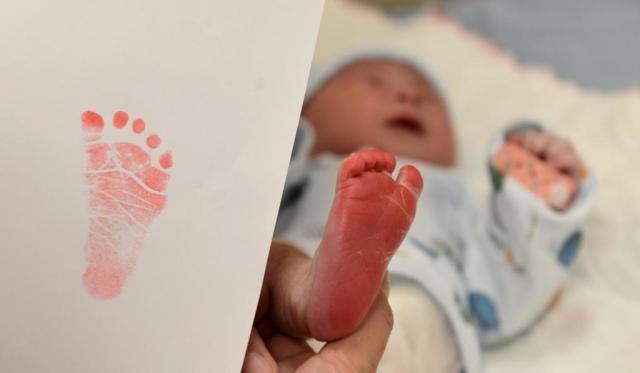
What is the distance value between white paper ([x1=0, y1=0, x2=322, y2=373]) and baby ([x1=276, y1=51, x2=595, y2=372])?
0.06 m

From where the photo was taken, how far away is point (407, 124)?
983mm

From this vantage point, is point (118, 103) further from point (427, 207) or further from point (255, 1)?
point (427, 207)

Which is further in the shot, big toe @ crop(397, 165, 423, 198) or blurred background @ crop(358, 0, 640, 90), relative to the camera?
blurred background @ crop(358, 0, 640, 90)

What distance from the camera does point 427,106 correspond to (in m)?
1.01

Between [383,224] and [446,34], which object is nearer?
[383,224]

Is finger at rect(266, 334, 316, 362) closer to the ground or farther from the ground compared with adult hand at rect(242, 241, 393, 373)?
closer to the ground

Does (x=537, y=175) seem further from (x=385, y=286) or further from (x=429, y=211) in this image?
(x=385, y=286)

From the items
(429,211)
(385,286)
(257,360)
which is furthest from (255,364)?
(429,211)

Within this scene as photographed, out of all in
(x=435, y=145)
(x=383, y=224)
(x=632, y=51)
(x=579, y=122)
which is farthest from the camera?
(x=632, y=51)

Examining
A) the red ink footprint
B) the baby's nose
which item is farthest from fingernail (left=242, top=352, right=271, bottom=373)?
the baby's nose

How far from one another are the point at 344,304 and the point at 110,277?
16 centimetres

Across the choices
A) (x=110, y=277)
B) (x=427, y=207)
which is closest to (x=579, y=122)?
(x=427, y=207)

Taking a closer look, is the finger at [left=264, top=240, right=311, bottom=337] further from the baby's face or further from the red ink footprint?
the baby's face

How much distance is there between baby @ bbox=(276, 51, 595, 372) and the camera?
483 millimetres
